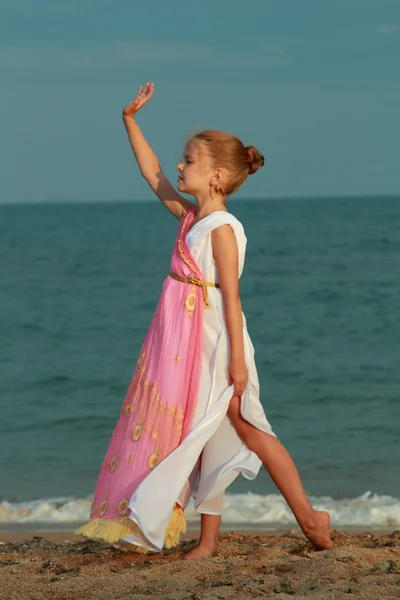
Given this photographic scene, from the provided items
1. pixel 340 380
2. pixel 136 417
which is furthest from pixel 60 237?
pixel 136 417

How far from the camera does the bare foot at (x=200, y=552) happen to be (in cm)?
409

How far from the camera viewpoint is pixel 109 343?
571 inches

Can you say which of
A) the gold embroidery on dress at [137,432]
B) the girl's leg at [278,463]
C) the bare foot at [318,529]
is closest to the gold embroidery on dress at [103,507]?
the gold embroidery on dress at [137,432]

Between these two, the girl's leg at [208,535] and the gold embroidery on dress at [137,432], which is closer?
the gold embroidery on dress at [137,432]

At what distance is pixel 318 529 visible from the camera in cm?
415

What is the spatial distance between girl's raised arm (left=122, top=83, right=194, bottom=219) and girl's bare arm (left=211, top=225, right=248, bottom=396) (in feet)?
1.10

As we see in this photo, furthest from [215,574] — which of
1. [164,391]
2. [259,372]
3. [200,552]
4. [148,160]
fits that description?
[259,372]

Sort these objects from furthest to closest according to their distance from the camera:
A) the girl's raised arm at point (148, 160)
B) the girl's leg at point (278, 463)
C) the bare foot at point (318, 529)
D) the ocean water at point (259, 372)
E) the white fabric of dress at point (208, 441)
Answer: the ocean water at point (259, 372) < the girl's raised arm at point (148, 160) < the bare foot at point (318, 529) < the girl's leg at point (278, 463) < the white fabric of dress at point (208, 441)

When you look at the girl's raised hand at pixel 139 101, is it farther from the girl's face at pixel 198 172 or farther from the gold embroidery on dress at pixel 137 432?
the gold embroidery on dress at pixel 137 432

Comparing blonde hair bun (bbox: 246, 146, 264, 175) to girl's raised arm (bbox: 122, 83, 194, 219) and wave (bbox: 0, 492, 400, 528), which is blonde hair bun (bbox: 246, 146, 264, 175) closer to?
girl's raised arm (bbox: 122, 83, 194, 219)

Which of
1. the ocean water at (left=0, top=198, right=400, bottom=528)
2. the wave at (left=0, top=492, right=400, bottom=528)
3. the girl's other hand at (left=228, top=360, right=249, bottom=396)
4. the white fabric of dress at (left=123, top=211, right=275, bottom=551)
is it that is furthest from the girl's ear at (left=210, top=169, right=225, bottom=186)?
the ocean water at (left=0, top=198, right=400, bottom=528)

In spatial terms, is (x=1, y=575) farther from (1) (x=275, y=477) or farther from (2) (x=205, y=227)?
(2) (x=205, y=227)

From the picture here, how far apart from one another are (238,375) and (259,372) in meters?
8.25

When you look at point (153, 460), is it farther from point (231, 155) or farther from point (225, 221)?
point (231, 155)
